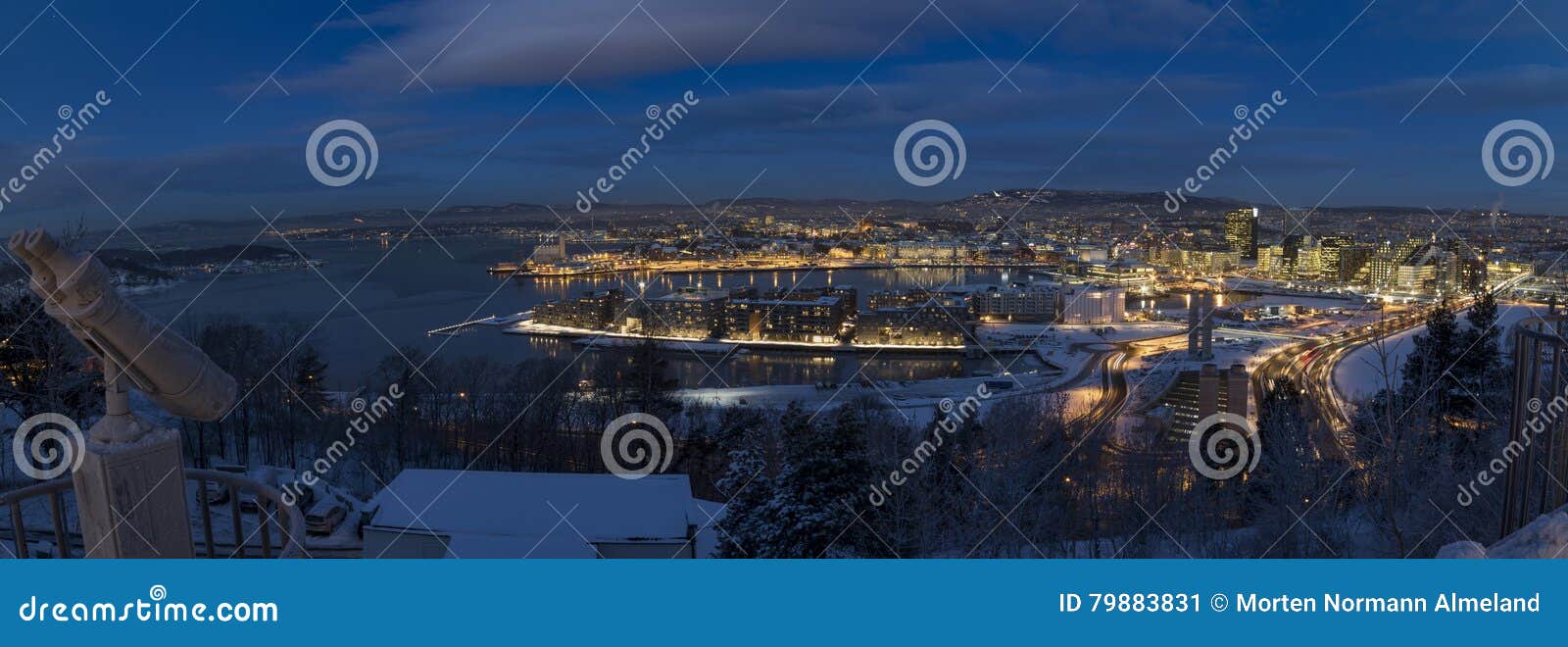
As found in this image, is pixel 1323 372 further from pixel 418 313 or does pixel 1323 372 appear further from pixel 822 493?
pixel 418 313

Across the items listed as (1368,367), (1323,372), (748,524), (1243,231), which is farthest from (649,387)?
(1243,231)

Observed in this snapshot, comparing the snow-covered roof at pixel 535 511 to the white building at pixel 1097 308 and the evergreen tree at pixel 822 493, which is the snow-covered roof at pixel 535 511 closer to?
the evergreen tree at pixel 822 493

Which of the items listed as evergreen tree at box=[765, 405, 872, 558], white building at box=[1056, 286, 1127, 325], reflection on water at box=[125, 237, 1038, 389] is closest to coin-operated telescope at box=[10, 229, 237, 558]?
evergreen tree at box=[765, 405, 872, 558]

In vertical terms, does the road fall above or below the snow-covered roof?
below

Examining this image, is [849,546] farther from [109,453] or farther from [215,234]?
[215,234]

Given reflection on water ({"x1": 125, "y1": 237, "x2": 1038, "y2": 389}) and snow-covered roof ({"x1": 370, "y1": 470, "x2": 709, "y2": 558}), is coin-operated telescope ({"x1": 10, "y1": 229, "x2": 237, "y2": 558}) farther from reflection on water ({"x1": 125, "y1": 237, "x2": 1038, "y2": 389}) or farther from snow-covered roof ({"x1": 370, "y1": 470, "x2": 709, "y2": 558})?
reflection on water ({"x1": 125, "y1": 237, "x2": 1038, "y2": 389})

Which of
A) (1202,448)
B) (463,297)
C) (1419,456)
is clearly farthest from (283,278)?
(1419,456)
